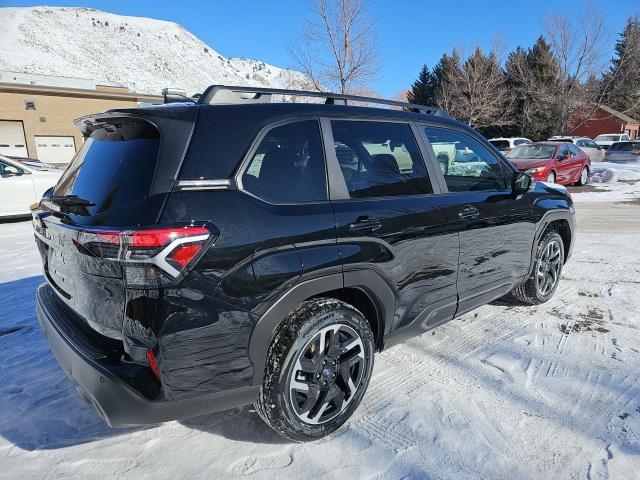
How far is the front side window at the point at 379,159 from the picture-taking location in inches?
104

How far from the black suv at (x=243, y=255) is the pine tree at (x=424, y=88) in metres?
44.1

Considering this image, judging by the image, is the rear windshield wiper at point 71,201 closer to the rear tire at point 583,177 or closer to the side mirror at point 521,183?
the side mirror at point 521,183

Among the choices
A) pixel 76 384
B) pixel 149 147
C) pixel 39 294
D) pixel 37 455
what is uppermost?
pixel 149 147

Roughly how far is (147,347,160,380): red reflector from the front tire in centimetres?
55

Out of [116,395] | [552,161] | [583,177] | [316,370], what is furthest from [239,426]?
[583,177]

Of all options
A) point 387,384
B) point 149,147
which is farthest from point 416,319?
point 149,147

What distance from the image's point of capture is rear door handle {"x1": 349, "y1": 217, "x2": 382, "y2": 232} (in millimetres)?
2488

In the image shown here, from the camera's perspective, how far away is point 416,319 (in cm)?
296

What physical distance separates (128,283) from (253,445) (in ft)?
3.88

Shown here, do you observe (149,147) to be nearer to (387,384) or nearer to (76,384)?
(76,384)

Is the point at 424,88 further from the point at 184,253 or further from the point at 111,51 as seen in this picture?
the point at 111,51

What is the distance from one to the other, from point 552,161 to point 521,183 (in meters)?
10.9

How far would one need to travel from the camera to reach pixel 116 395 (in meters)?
1.95

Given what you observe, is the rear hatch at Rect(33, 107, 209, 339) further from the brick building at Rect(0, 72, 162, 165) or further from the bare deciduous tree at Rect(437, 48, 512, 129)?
the bare deciduous tree at Rect(437, 48, 512, 129)
